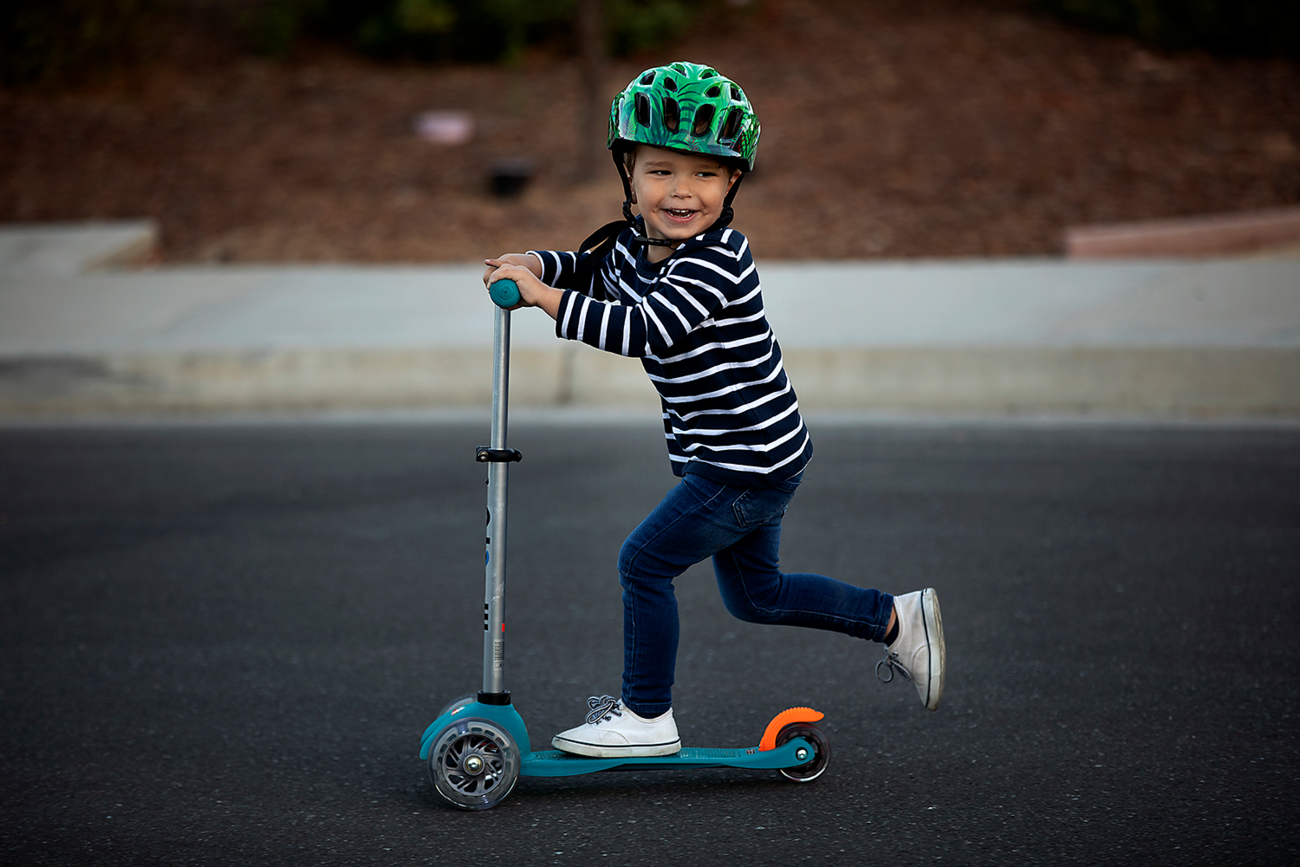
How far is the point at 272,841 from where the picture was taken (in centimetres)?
323

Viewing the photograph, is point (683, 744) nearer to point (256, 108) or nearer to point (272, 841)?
point (272, 841)

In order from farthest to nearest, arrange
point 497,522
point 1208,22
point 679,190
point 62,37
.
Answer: point 62,37
point 1208,22
point 497,522
point 679,190

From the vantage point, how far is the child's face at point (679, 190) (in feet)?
10.6

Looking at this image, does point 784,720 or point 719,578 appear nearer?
point 784,720

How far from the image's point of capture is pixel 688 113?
3.14 m

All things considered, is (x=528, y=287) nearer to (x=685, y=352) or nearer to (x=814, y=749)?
(x=685, y=352)

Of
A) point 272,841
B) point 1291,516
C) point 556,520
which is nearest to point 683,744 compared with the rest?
point 272,841

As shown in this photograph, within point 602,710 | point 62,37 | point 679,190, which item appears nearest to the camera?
point 679,190

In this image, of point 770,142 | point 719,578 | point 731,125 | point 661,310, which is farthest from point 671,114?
point 770,142

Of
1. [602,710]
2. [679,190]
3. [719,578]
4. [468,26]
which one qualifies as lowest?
[602,710]

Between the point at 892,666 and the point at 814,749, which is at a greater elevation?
the point at 892,666

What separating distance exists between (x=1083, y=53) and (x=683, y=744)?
44.8 feet

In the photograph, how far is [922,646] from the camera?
3.59m

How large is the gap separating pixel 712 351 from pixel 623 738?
1024 mm
